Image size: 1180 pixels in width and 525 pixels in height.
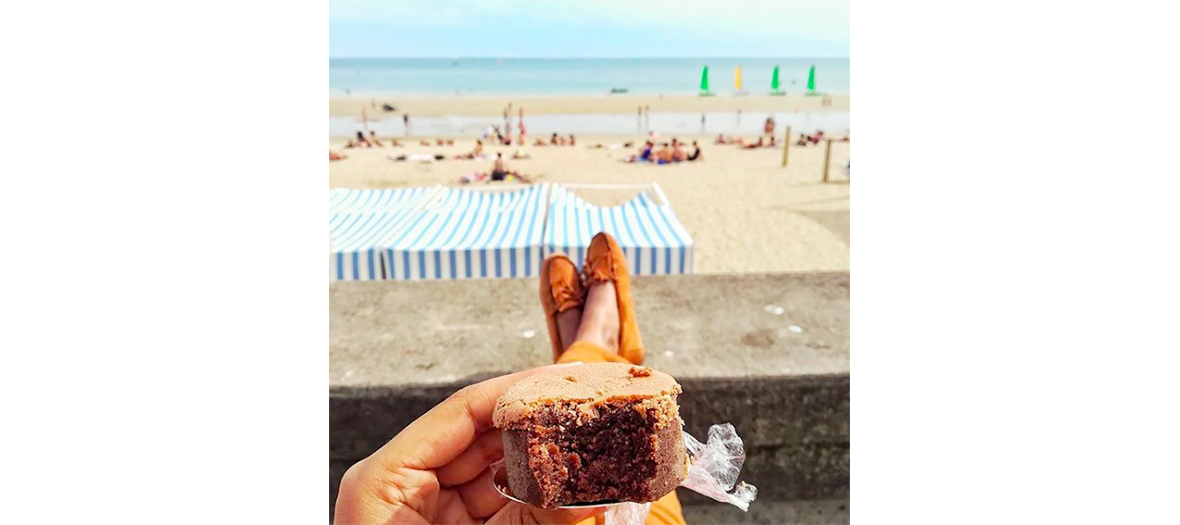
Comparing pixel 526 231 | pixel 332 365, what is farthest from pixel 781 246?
pixel 332 365

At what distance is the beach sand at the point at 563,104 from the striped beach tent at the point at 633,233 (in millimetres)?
17568

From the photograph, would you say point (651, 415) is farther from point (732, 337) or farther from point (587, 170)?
point (587, 170)

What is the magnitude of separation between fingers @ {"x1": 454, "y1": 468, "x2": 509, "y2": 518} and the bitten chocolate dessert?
8.8 inches

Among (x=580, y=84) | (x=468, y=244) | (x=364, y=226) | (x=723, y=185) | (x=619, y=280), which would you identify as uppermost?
(x=580, y=84)

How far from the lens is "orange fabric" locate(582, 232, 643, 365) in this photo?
7.46 ft

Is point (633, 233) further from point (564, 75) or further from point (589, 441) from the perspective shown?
point (564, 75)

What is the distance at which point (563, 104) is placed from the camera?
81.0 ft

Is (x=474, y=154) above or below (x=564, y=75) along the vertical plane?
below

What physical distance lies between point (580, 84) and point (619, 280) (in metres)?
28.4

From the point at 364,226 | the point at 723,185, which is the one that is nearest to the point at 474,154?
the point at 723,185

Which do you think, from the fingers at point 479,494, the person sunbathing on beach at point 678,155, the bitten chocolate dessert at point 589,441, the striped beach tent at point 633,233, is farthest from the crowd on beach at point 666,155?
the bitten chocolate dessert at point 589,441

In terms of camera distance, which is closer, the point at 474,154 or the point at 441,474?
the point at 441,474

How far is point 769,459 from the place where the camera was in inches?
87.4

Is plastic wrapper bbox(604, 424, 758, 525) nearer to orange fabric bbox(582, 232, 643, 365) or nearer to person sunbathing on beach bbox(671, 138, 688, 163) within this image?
orange fabric bbox(582, 232, 643, 365)
